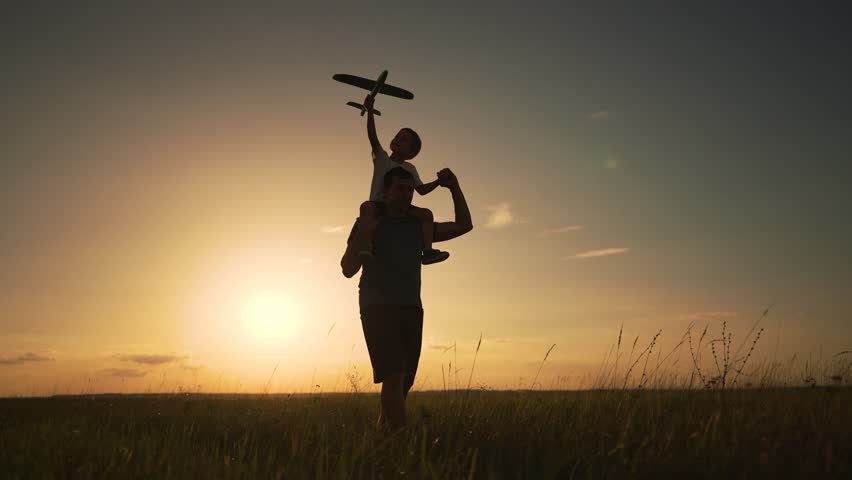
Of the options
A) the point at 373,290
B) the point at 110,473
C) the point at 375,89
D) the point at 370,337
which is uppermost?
the point at 375,89

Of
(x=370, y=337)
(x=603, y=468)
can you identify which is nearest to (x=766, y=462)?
(x=603, y=468)

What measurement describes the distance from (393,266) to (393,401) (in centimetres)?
121

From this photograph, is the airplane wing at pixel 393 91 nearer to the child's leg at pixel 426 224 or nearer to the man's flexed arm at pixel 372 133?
the man's flexed arm at pixel 372 133

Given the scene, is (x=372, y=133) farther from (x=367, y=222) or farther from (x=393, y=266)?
(x=393, y=266)

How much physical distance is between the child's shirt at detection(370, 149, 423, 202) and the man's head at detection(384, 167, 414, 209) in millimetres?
332

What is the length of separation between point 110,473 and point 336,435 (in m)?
1.91

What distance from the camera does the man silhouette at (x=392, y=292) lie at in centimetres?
514

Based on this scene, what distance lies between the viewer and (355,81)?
351 inches

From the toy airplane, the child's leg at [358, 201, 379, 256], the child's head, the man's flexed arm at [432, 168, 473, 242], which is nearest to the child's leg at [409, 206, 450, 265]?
the man's flexed arm at [432, 168, 473, 242]

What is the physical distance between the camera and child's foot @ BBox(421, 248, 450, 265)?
607 cm

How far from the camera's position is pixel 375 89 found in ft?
26.4

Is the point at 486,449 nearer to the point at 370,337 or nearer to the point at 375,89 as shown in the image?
the point at 370,337

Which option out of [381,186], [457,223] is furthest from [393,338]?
[381,186]

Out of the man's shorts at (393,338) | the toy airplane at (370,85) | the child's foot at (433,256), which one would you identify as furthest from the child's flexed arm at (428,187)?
the toy airplane at (370,85)
